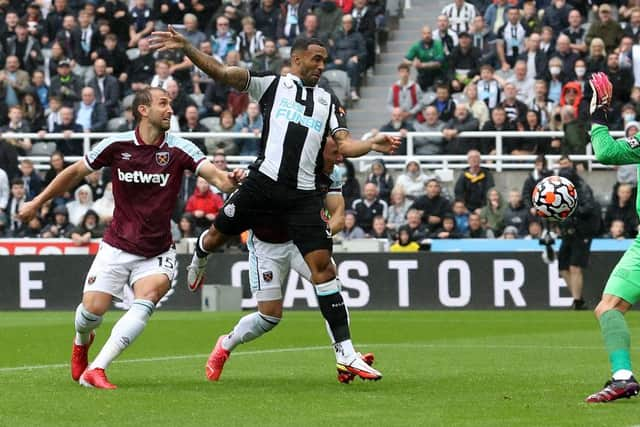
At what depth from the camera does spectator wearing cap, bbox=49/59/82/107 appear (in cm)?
2966

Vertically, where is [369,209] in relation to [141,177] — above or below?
below

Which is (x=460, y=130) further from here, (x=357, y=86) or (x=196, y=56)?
(x=196, y=56)

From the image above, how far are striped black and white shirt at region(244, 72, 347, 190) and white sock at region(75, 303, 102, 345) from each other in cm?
164

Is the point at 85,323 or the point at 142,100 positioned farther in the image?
the point at 142,100

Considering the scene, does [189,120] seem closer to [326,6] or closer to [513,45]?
[326,6]

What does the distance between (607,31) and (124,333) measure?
59.3 feet

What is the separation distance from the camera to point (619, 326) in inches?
372

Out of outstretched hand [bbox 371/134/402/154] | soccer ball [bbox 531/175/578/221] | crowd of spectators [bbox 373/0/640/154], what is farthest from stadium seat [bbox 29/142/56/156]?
outstretched hand [bbox 371/134/402/154]

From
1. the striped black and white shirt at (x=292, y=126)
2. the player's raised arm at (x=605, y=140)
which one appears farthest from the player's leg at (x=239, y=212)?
the player's raised arm at (x=605, y=140)

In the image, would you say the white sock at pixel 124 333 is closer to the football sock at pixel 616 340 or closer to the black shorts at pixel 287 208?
the black shorts at pixel 287 208


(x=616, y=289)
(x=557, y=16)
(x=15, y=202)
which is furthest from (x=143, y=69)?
(x=616, y=289)

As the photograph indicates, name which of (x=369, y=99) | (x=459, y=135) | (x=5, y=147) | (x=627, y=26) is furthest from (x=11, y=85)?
(x=627, y=26)

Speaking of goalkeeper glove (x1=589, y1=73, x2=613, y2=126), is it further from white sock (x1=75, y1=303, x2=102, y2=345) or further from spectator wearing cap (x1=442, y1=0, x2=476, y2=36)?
spectator wearing cap (x1=442, y1=0, x2=476, y2=36)

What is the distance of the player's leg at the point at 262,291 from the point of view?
11.3 m
